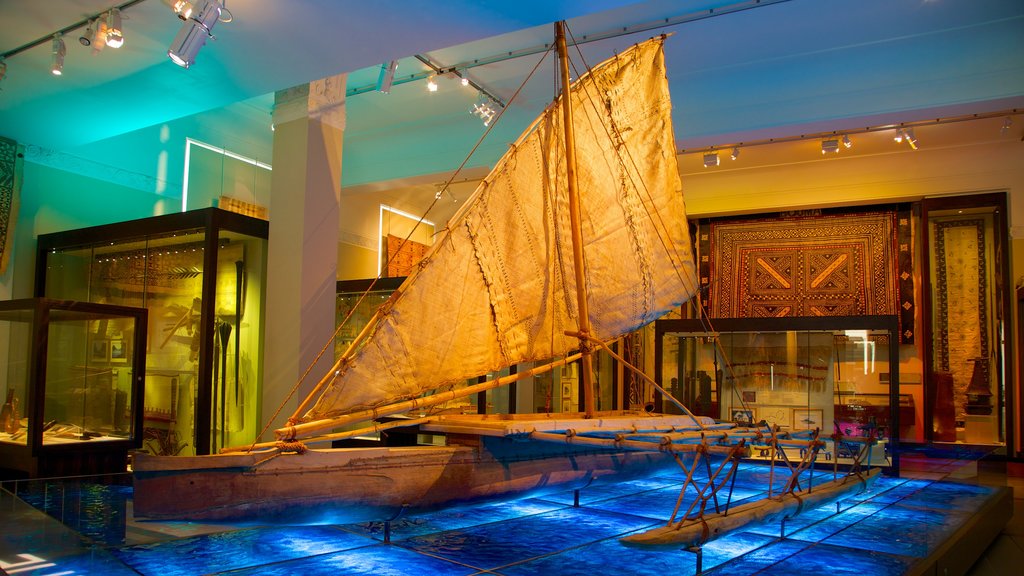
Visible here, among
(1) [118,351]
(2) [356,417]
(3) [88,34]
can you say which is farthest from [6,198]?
(2) [356,417]

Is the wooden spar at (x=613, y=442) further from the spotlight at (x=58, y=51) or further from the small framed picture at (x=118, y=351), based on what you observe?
the spotlight at (x=58, y=51)

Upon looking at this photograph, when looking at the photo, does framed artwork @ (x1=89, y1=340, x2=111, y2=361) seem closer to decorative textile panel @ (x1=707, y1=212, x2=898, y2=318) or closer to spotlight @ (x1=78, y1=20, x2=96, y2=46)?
spotlight @ (x1=78, y1=20, x2=96, y2=46)

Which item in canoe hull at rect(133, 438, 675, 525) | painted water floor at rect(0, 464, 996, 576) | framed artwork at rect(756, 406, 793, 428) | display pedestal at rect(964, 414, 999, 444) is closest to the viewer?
canoe hull at rect(133, 438, 675, 525)

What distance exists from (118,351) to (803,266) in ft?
32.9

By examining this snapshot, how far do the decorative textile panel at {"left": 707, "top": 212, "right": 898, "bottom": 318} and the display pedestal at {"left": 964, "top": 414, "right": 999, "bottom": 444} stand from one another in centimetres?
187

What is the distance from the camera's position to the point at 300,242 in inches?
278

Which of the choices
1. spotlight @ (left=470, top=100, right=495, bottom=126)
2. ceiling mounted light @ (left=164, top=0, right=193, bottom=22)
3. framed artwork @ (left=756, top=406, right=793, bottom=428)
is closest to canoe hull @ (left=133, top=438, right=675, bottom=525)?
ceiling mounted light @ (left=164, top=0, right=193, bottom=22)

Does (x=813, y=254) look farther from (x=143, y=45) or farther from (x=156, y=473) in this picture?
(x=156, y=473)

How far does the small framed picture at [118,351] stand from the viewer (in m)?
6.48

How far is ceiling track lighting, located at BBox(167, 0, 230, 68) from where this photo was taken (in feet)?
17.0

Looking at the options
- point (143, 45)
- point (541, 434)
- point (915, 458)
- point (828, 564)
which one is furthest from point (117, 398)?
point (915, 458)

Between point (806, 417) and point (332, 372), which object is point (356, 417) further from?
point (806, 417)

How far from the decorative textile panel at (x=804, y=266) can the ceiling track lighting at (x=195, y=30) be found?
30.4ft

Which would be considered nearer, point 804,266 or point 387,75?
point 387,75
